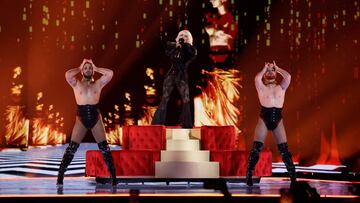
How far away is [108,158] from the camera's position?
23.4 feet

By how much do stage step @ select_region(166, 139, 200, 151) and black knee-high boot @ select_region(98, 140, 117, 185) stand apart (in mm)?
1086

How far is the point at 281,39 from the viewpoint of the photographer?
1383 cm

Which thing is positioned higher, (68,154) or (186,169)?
(68,154)

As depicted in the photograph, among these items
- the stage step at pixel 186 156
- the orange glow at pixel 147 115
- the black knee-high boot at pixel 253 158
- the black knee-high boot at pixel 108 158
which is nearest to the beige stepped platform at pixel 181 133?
the stage step at pixel 186 156

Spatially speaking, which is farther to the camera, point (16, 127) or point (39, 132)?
point (39, 132)

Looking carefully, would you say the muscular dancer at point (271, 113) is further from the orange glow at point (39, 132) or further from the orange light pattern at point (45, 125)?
the orange glow at point (39, 132)

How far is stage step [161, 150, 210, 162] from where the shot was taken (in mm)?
7668

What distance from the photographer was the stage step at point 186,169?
24.8 ft

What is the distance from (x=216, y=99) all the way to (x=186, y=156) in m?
8.68

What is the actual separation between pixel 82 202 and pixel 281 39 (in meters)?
9.65

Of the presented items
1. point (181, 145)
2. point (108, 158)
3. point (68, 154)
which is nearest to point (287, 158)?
point (181, 145)

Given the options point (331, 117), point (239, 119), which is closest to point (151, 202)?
point (331, 117)

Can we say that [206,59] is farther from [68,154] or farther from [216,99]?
[68,154]

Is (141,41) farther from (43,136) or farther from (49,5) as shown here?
(43,136)
